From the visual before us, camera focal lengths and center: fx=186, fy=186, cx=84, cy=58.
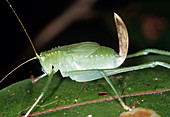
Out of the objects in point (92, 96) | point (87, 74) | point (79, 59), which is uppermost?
point (79, 59)

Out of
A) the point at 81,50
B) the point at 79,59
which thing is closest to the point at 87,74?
the point at 79,59

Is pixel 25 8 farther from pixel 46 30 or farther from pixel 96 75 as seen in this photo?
pixel 96 75

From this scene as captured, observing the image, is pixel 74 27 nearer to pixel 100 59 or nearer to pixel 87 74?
pixel 100 59

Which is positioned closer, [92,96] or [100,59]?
[92,96]

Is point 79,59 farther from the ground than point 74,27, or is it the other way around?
point 74,27

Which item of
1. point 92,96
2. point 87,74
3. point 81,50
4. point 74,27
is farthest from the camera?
point 74,27

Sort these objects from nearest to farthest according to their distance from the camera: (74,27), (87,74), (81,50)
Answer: (87,74) < (81,50) < (74,27)

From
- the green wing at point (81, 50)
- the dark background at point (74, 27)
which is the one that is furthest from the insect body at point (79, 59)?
the dark background at point (74, 27)
